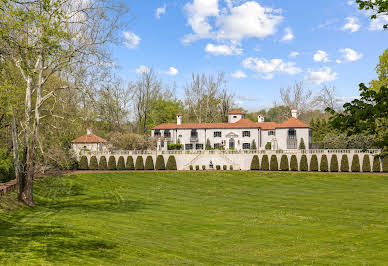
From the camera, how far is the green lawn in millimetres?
14539

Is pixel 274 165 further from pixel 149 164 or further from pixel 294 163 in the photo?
pixel 149 164

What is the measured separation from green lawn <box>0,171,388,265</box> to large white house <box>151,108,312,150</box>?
30.9 meters

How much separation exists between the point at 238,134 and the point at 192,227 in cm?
5376

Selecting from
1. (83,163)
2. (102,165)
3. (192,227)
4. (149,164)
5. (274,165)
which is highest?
(83,163)

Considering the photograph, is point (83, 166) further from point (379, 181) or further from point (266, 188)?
point (379, 181)

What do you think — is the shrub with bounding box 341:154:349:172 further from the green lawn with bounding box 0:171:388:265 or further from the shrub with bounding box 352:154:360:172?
the green lawn with bounding box 0:171:388:265

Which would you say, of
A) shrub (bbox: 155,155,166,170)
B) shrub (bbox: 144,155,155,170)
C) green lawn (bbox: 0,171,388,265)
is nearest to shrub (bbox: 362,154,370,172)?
green lawn (bbox: 0,171,388,265)

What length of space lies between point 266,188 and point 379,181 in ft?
51.2

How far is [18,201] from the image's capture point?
24.0 metres

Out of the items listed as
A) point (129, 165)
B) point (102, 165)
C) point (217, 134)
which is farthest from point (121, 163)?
point (217, 134)

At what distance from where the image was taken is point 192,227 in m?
20.5

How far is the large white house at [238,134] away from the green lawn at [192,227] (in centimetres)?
3091

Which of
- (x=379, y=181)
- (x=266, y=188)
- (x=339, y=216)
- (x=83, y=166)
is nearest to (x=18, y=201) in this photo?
(x=339, y=216)

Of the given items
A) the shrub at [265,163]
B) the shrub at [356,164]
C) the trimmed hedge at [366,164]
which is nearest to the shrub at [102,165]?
the shrub at [265,163]
